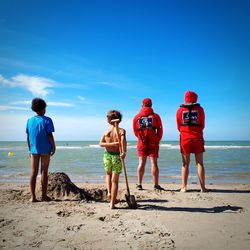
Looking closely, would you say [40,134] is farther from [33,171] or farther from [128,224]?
[128,224]

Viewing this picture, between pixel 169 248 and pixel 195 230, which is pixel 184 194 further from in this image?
pixel 169 248

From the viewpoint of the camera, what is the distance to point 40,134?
196 inches

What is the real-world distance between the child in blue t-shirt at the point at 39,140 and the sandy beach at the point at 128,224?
A: 0.53m

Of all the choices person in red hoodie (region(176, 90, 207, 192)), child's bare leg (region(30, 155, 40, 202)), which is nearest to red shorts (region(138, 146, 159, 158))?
person in red hoodie (region(176, 90, 207, 192))

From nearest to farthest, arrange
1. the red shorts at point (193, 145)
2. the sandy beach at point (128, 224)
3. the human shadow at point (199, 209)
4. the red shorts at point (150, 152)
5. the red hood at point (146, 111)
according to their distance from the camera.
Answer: the sandy beach at point (128, 224) → the human shadow at point (199, 209) → the red shorts at point (193, 145) → the red shorts at point (150, 152) → the red hood at point (146, 111)

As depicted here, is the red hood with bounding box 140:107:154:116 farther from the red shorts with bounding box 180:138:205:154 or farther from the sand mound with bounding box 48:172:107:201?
the sand mound with bounding box 48:172:107:201

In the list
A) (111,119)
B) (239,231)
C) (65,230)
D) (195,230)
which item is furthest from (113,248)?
(111,119)

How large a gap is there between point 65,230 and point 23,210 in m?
1.35

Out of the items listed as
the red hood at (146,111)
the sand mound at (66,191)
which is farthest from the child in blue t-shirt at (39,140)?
the red hood at (146,111)

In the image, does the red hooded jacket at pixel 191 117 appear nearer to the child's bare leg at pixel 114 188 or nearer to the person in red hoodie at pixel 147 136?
the person in red hoodie at pixel 147 136

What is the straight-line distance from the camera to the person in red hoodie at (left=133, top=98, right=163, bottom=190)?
20.8 feet

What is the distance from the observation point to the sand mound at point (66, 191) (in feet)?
18.1

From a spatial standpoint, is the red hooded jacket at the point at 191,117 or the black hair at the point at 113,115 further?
the red hooded jacket at the point at 191,117

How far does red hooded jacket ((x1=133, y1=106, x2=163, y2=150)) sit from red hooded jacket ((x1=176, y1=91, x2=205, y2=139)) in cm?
63
